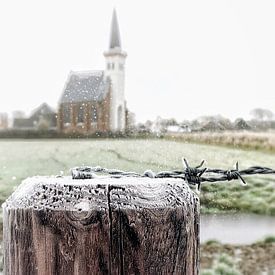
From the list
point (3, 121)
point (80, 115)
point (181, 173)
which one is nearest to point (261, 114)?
point (80, 115)

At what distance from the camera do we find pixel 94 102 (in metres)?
1.13

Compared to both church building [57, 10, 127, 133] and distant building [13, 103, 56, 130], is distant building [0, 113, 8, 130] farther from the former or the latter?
church building [57, 10, 127, 133]

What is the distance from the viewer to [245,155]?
3.77 feet

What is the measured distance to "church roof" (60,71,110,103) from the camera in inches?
43.9

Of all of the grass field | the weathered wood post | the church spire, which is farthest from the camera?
the church spire

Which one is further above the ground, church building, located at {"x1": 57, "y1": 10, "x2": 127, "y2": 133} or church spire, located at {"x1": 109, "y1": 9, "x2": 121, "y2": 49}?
church spire, located at {"x1": 109, "y1": 9, "x2": 121, "y2": 49}

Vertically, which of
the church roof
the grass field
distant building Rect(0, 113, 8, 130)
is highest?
the church roof

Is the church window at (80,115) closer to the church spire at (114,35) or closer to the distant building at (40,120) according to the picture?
the distant building at (40,120)

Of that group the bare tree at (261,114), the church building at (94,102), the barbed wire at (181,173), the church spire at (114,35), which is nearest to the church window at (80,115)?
the church building at (94,102)

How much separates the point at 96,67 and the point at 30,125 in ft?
0.66

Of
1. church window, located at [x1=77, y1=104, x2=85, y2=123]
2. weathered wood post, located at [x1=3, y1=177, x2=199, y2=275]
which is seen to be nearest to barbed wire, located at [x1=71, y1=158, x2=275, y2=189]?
weathered wood post, located at [x1=3, y1=177, x2=199, y2=275]

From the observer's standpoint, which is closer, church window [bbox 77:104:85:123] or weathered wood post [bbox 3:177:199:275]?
weathered wood post [bbox 3:177:199:275]

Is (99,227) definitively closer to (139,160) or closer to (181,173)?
(181,173)

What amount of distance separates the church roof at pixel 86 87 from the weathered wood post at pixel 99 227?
2.67 ft
